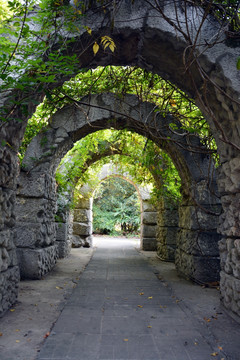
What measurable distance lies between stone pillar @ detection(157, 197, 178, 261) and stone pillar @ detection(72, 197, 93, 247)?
11.1ft

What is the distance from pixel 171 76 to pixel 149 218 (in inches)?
282

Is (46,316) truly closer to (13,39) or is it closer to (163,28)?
(13,39)

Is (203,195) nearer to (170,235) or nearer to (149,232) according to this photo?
(170,235)

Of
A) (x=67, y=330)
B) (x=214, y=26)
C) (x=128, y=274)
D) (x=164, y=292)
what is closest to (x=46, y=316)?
(x=67, y=330)

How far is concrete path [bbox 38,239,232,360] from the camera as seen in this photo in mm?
2107

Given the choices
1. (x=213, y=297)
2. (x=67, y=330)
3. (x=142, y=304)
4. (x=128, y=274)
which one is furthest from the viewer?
(x=128, y=274)

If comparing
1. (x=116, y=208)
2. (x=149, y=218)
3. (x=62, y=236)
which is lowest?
(x=62, y=236)

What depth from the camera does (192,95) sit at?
3195 millimetres

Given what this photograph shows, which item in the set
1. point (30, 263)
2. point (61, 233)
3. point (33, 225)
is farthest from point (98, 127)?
point (61, 233)

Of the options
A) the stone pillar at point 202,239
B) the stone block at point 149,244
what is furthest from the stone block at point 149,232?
the stone pillar at point 202,239

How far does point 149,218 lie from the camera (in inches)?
390

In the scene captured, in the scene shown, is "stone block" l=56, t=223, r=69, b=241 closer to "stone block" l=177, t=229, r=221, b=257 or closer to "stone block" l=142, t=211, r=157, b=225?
"stone block" l=142, t=211, r=157, b=225

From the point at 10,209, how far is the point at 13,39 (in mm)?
1655

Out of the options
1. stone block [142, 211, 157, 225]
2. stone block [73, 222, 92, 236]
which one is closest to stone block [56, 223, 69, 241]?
stone block [73, 222, 92, 236]
